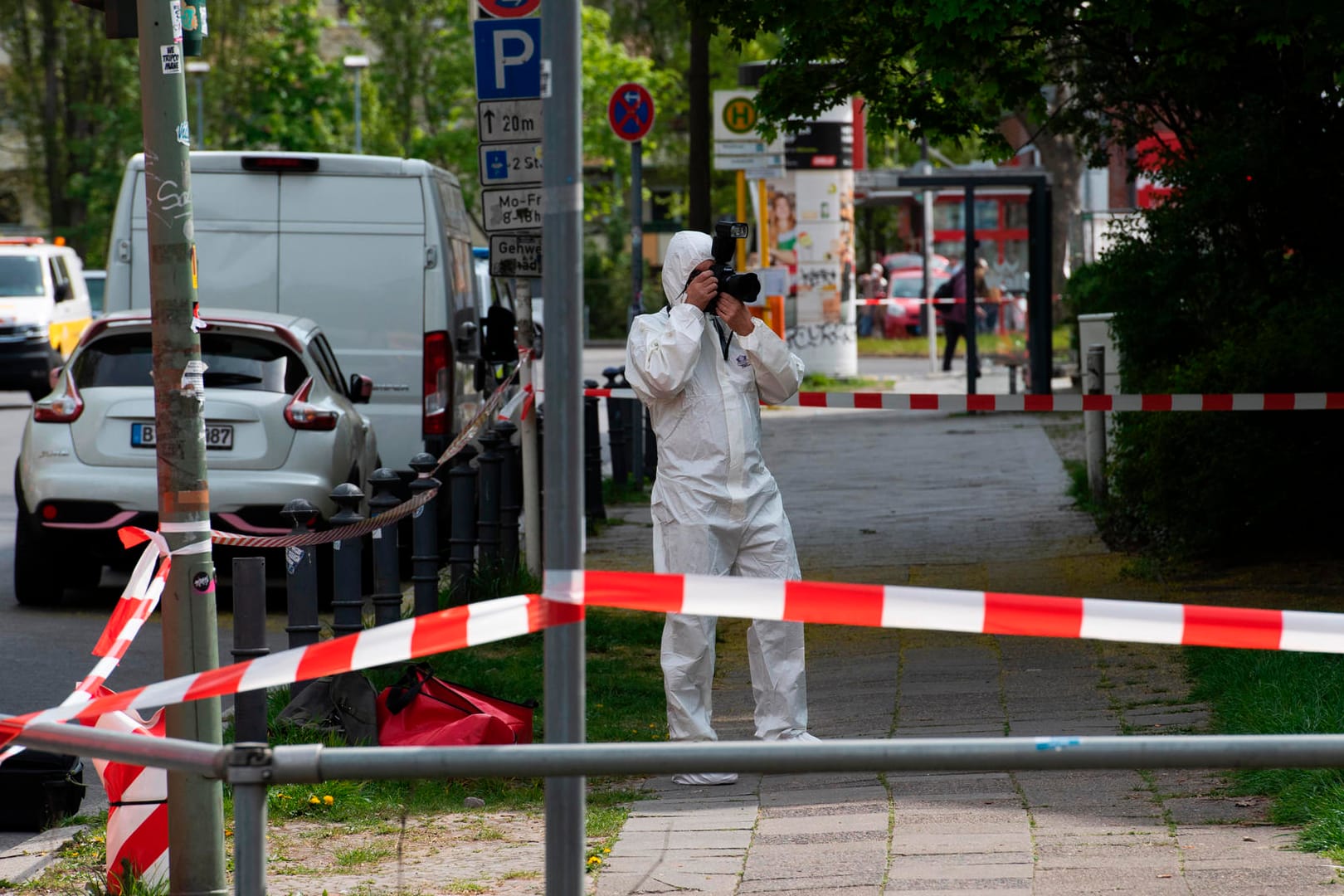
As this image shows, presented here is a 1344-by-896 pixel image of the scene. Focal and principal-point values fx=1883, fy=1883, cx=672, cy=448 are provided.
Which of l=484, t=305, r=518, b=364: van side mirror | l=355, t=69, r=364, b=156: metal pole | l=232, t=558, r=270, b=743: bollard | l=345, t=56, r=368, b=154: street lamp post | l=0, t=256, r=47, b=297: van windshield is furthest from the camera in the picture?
l=355, t=69, r=364, b=156: metal pole

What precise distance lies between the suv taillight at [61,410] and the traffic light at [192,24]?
208 inches

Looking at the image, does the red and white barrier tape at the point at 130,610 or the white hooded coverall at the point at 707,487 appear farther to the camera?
the white hooded coverall at the point at 707,487

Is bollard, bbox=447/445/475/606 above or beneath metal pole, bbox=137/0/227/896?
beneath

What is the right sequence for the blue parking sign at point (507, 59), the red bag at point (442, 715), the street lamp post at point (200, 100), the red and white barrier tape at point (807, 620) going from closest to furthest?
the red and white barrier tape at point (807, 620), the red bag at point (442, 715), the blue parking sign at point (507, 59), the street lamp post at point (200, 100)

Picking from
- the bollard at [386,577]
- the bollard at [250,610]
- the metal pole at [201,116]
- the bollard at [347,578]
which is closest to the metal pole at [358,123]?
the metal pole at [201,116]

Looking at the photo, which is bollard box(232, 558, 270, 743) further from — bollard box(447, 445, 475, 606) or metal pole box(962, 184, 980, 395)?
metal pole box(962, 184, 980, 395)

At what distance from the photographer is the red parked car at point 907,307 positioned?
136ft

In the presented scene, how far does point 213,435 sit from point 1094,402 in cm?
471

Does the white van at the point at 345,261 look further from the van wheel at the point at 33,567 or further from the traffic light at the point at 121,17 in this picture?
the traffic light at the point at 121,17

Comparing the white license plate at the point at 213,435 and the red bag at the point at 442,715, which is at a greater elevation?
the white license plate at the point at 213,435

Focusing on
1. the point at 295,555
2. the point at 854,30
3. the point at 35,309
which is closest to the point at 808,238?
the point at 35,309

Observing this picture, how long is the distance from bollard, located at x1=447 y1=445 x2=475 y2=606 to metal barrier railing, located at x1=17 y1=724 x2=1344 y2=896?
6.27m

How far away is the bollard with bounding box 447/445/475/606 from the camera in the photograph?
9391mm

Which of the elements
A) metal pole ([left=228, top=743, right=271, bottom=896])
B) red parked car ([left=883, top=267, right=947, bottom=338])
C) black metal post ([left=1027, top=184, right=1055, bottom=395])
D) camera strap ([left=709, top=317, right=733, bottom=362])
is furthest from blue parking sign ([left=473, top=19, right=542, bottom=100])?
red parked car ([left=883, top=267, right=947, bottom=338])
